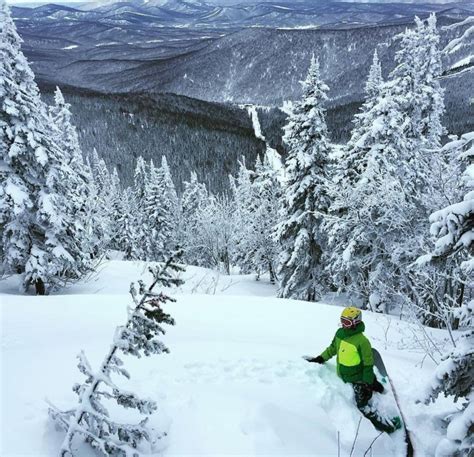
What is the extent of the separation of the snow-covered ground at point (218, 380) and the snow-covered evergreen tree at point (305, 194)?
10654 millimetres

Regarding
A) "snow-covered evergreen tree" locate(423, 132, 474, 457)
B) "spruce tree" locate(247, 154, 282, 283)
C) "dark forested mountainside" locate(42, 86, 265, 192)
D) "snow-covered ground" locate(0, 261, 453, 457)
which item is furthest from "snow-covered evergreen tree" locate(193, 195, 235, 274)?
"dark forested mountainside" locate(42, 86, 265, 192)

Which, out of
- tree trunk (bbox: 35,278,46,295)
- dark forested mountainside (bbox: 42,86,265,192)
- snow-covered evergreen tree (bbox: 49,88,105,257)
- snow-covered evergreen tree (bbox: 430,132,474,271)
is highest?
snow-covered evergreen tree (bbox: 430,132,474,271)

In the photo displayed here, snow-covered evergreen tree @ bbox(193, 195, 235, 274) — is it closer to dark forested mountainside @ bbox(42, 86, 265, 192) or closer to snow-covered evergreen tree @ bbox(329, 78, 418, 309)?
snow-covered evergreen tree @ bbox(329, 78, 418, 309)

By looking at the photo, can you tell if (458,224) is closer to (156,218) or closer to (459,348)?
(459,348)

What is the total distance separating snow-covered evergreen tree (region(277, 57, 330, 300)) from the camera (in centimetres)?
1883

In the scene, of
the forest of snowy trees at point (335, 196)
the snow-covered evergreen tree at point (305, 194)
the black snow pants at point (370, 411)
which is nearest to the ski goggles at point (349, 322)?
the black snow pants at point (370, 411)

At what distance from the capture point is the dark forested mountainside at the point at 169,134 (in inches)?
5084

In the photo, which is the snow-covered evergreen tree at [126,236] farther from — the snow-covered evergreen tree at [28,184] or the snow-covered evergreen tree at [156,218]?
the snow-covered evergreen tree at [28,184]

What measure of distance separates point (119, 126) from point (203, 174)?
51.3 metres

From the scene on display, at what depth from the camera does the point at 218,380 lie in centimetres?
577

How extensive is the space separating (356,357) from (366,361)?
15 centimetres

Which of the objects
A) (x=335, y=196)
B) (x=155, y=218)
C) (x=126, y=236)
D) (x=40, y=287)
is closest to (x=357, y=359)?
(x=40, y=287)

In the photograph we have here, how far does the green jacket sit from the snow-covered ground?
286 mm

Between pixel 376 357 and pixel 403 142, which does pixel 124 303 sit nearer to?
pixel 376 357
